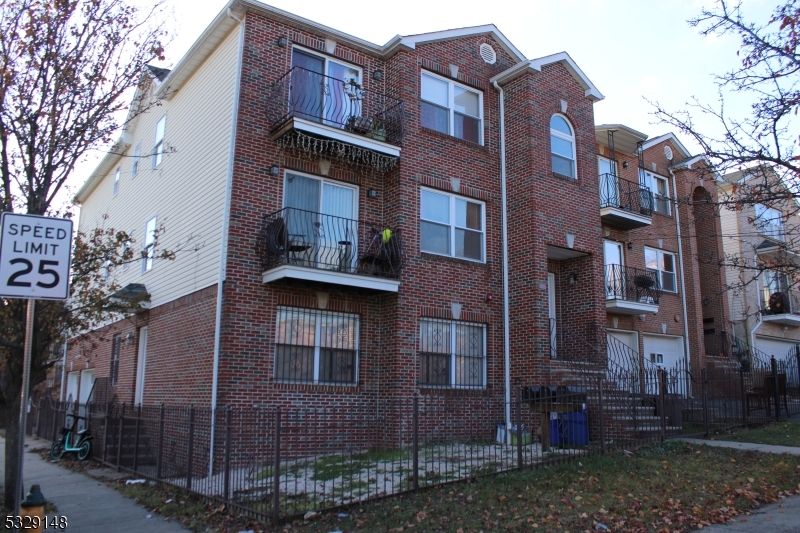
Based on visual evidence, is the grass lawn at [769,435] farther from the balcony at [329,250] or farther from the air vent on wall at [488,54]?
the air vent on wall at [488,54]

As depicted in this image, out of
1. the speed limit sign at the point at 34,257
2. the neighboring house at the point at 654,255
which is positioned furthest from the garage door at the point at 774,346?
the speed limit sign at the point at 34,257

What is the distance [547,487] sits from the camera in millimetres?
9086

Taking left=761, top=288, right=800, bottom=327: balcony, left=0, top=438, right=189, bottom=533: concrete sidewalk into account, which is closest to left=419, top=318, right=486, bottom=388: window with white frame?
left=0, top=438, right=189, bottom=533: concrete sidewalk

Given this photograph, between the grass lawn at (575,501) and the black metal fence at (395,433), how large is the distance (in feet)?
1.08

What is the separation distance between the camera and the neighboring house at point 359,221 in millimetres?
13023

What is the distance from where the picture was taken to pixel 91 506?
1012cm

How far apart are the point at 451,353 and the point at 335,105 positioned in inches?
236

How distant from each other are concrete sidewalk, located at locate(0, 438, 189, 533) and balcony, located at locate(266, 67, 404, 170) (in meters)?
7.17

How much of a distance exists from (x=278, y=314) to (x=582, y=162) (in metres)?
8.87

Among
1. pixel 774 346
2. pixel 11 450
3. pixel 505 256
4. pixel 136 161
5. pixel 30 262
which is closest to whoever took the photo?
pixel 30 262

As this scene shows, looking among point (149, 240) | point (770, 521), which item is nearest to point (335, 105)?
point (149, 240)

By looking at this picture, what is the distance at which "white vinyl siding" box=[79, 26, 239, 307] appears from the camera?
534 inches

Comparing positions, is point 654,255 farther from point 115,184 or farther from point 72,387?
point 72,387

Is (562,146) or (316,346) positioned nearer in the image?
(316,346)
